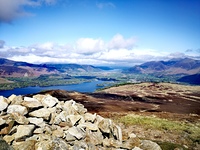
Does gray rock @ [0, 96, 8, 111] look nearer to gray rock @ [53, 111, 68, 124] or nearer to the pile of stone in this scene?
the pile of stone

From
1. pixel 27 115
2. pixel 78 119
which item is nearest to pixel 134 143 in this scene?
pixel 78 119

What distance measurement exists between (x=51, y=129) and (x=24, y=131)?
3165 mm

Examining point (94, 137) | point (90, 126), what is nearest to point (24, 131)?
point (94, 137)

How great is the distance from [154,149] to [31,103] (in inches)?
601

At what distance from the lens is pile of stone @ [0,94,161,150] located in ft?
58.7

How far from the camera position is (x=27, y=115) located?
2197 centimetres

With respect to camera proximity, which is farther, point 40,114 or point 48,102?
point 48,102

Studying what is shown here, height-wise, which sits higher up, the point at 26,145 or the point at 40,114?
the point at 40,114

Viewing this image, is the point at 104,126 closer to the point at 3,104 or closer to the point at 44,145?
the point at 44,145

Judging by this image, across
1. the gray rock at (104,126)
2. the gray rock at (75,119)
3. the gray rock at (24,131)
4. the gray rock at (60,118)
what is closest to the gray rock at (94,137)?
the gray rock at (104,126)

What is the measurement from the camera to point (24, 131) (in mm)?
18500

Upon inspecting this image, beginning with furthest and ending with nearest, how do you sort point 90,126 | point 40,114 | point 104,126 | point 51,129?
point 104,126 → point 90,126 → point 40,114 → point 51,129

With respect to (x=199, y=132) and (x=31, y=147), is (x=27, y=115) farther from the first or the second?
(x=199, y=132)

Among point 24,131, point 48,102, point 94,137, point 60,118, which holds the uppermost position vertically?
point 48,102
